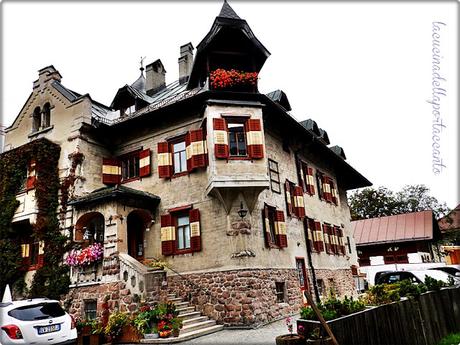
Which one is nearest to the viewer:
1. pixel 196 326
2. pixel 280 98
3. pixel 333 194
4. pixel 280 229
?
pixel 196 326

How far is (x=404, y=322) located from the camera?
838cm

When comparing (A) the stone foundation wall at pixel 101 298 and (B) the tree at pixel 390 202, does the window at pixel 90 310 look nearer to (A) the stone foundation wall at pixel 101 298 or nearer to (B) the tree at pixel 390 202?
(A) the stone foundation wall at pixel 101 298

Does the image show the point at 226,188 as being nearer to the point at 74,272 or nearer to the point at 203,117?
the point at 203,117

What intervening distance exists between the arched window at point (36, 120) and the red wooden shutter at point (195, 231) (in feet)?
32.2

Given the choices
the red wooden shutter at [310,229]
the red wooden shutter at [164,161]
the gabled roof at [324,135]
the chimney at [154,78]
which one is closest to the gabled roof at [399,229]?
the gabled roof at [324,135]

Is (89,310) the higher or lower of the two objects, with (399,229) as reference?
lower

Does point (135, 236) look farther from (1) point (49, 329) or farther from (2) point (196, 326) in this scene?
(1) point (49, 329)

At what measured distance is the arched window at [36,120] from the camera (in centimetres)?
1931

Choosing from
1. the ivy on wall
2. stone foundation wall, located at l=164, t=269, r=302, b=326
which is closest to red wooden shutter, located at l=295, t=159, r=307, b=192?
stone foundation wall, located at l=164, t=269, r=302, b=326

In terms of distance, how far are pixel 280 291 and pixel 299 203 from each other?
481cm

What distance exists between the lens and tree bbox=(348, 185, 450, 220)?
53.6m

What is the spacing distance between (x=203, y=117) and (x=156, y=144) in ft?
9.40

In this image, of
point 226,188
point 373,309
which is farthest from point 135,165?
point 373,309

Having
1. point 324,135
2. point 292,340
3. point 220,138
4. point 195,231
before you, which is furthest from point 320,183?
point 292,340
